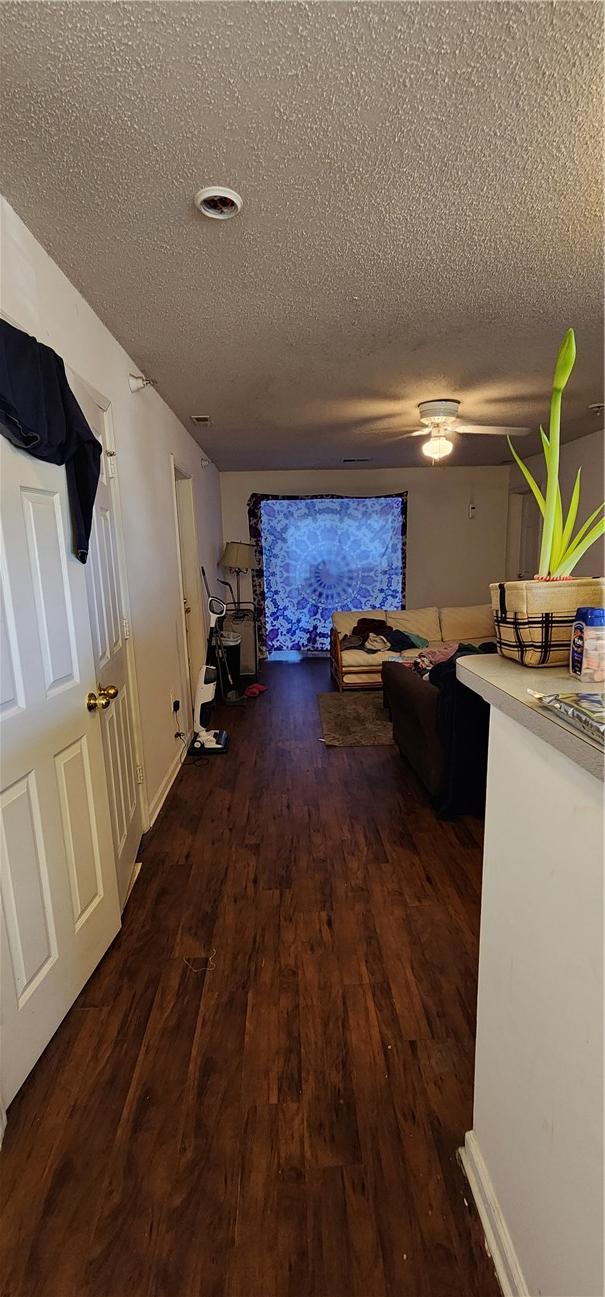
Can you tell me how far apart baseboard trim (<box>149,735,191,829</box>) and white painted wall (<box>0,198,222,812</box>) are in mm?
19

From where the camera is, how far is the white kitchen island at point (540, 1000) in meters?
0.69

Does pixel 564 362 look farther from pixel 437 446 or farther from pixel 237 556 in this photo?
pixel 237 556

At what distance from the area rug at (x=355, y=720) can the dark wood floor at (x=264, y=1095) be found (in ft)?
4.53

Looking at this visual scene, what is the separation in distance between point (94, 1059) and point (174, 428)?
345 centimetres

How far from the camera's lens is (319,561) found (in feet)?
21.5

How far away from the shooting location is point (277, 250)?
166cm

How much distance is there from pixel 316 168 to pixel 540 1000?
1897mm

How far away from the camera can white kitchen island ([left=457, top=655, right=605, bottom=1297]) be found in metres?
0.69

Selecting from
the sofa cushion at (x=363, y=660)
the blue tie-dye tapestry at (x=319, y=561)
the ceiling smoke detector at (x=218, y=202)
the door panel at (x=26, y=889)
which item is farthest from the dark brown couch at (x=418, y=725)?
the blue tie-dye tapestry at (x=319, y=561)

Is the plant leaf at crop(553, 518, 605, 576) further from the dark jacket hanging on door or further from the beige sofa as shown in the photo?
the beige sofa

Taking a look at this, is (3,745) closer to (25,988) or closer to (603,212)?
(25,988)

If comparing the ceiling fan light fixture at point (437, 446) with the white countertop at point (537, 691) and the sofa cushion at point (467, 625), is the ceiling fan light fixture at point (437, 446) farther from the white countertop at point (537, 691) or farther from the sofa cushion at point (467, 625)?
the white countertop at point (537, 691)

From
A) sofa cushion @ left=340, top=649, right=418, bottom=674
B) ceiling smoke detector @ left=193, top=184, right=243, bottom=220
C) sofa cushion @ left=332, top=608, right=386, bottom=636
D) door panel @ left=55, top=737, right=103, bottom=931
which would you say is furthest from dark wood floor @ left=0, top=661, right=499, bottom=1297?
sofa cushion @ left=332, top=608, right=386, bottom=636

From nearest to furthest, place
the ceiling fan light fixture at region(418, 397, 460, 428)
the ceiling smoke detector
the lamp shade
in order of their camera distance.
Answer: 1. the ceiling smoke detector
2. the ceiling fan light fixture at region(418, 397, 460, 428)
3. the lamp shade
